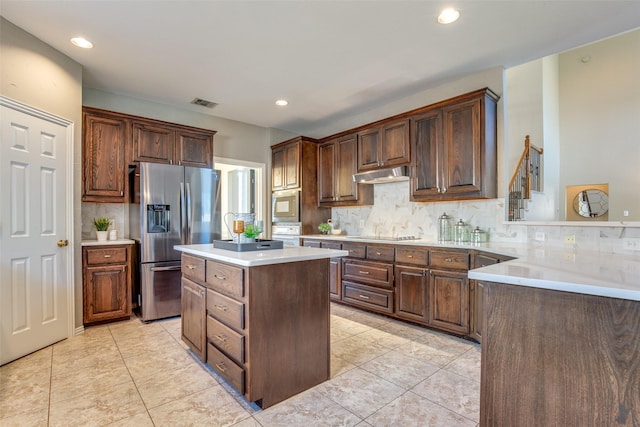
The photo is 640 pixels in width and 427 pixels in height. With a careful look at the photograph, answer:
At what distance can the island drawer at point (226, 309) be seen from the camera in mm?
1858

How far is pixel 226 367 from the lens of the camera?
202 centimetres

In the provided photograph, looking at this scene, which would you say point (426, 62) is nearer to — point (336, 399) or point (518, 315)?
point (518, 315)

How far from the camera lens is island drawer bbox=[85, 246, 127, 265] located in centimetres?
324

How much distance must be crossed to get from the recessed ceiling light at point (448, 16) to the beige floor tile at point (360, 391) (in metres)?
2.78

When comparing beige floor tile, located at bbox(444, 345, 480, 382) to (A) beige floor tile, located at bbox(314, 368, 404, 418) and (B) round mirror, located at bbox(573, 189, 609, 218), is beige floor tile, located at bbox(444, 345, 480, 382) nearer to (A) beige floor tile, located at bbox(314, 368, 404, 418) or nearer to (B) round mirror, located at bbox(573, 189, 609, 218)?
(A) beige floor tile, located at bbox(314, 368, 404, 418)

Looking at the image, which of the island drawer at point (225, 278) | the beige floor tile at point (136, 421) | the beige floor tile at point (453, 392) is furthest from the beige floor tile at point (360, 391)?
the beige floor tile at point (136, 421)

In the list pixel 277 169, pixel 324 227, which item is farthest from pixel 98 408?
pixel 277 169

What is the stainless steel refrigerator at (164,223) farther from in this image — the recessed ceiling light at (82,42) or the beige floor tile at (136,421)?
the beige floor tile at (136,421)

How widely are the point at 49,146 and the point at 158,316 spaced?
2.04m

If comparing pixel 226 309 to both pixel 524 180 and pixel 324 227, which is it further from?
pixel 524 180

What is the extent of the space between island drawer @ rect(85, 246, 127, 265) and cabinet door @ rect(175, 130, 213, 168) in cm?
131

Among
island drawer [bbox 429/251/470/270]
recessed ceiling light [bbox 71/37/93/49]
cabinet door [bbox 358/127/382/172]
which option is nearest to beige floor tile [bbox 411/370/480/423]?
island drawer [bbox 429/251/470/270]

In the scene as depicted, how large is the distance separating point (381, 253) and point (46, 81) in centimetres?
369

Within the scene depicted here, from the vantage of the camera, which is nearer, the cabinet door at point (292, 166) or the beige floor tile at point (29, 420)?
the beige floor tile at point (29, 420)
